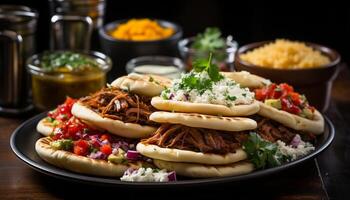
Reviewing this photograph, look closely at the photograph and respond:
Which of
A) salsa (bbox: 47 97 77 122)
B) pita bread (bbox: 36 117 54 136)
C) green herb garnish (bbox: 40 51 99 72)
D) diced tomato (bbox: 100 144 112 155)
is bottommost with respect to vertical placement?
green herb garnish (bbox: 40 51 99 72)

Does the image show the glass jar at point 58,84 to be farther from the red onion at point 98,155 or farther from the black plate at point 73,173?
the red onion at point 98,155

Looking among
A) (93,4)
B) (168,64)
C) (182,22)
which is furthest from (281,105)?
(182,22)

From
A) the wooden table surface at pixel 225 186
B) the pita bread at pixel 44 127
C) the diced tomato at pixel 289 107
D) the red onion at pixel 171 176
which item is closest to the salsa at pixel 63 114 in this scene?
the pita bread at pixel 44 127

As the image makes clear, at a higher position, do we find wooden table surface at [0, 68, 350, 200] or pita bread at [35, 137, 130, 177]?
pita bread at [35, 137, 130, 177]

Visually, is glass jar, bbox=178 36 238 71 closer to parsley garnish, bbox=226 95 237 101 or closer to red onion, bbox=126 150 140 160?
parsley garnish, bbox=226 95 237 101

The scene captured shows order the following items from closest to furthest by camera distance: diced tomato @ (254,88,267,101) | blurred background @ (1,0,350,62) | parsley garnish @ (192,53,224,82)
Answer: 1. parsley garnish @ (192,53,224,82)
2. diced tomato @ (254,88,267,101)
3. blurred background @ (1,0,350,62)

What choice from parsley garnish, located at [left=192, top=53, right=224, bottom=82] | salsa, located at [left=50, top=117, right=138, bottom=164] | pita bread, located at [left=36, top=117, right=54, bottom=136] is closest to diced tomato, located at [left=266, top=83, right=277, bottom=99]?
parsley garnish, located at [left=192, top=53, right=224, bottom=82]

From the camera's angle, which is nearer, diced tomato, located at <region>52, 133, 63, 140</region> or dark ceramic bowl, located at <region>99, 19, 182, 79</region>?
diced tomato, located at <region>52, 133, 63, 140</region>
